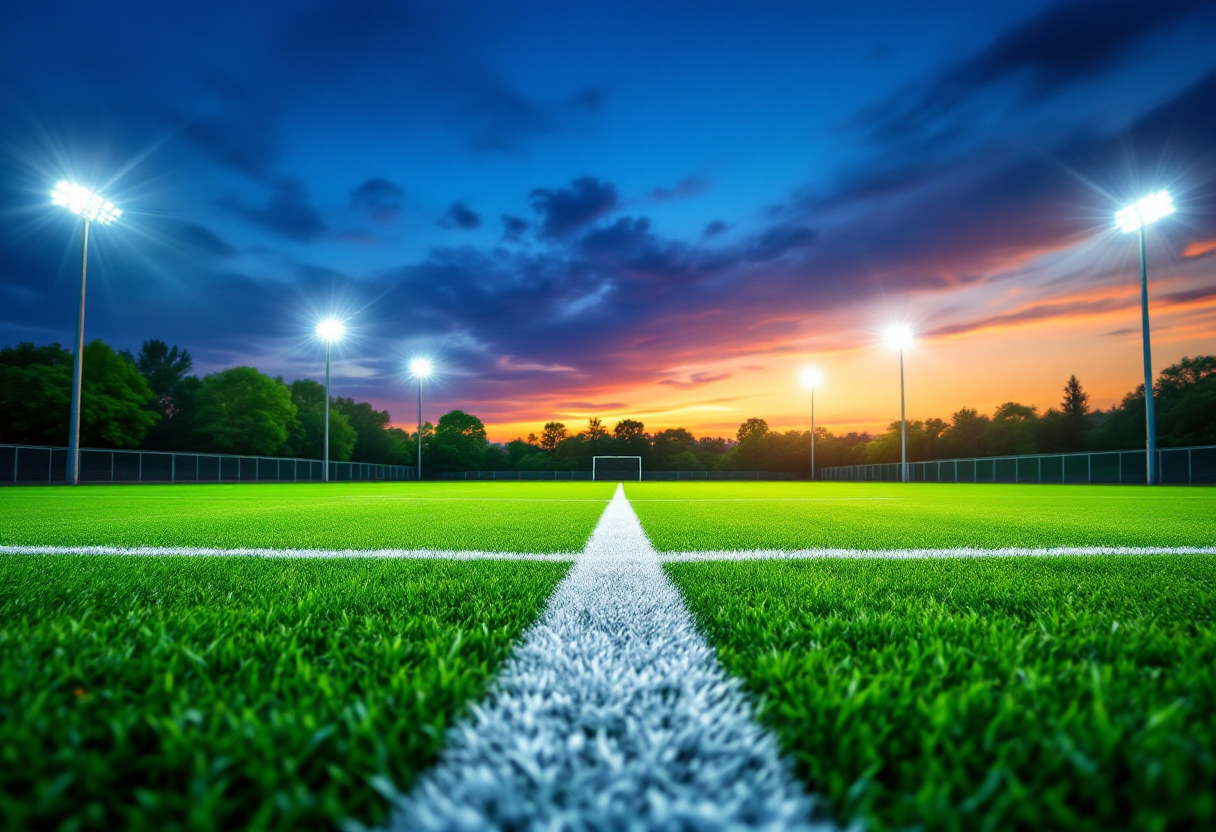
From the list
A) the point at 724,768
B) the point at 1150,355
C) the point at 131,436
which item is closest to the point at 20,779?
the point at 724,768

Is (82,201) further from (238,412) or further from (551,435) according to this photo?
(551,435)

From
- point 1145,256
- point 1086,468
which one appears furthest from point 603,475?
point 1145,256

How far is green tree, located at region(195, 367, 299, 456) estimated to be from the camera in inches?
1711

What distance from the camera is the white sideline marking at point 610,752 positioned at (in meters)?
0.65

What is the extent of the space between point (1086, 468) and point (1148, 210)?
40.5ft

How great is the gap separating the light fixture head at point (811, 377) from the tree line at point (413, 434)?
77.4 feet

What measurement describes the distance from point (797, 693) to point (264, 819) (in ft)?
2.83

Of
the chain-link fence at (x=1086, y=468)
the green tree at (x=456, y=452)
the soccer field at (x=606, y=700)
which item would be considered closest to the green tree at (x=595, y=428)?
the green tree at (x=456, y=452)

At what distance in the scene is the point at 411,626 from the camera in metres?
1.48

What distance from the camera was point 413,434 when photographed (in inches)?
3452

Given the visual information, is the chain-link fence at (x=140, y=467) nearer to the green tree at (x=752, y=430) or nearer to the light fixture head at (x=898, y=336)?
the light fixture head at (x=898, y=336)

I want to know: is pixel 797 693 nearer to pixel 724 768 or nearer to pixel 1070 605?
pixel 724 768

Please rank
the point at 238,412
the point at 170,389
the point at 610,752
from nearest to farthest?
the point at 610,752, the point at 238,412, the point at 170,389

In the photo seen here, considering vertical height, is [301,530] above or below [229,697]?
below
